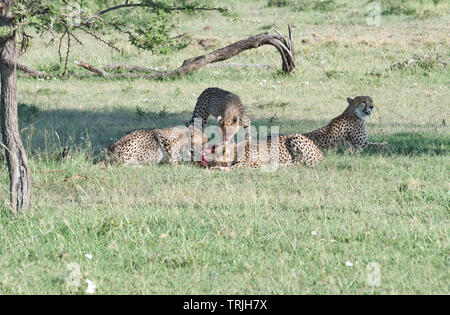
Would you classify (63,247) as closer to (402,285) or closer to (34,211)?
(34,211)

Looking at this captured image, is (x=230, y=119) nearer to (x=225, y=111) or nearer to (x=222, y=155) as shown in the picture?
(x=225, y=111)

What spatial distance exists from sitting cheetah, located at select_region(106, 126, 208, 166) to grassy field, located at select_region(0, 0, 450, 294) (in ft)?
0.84

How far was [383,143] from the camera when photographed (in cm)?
884

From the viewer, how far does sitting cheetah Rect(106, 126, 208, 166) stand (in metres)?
8.41

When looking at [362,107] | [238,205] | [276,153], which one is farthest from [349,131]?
[238,205]

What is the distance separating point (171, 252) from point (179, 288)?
613 millimetres

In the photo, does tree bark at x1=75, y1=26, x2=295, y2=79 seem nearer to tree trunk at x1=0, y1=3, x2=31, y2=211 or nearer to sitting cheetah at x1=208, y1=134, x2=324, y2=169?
sitting cheetah at x1=208, y1=134, x2=324, y2=169

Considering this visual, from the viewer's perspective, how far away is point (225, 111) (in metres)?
9.77

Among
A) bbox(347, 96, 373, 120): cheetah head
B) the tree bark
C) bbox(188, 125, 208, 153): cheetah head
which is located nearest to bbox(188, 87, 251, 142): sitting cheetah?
bbox(188, 125, 208, 153): cheetah head

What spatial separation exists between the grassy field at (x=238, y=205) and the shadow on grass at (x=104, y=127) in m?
0.03

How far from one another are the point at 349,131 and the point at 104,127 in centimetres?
372

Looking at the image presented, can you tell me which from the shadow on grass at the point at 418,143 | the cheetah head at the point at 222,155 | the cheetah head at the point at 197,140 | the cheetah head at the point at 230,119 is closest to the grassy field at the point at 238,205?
the shadow on grass at the point at 418,143

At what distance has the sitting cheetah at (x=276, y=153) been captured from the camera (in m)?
8.26
